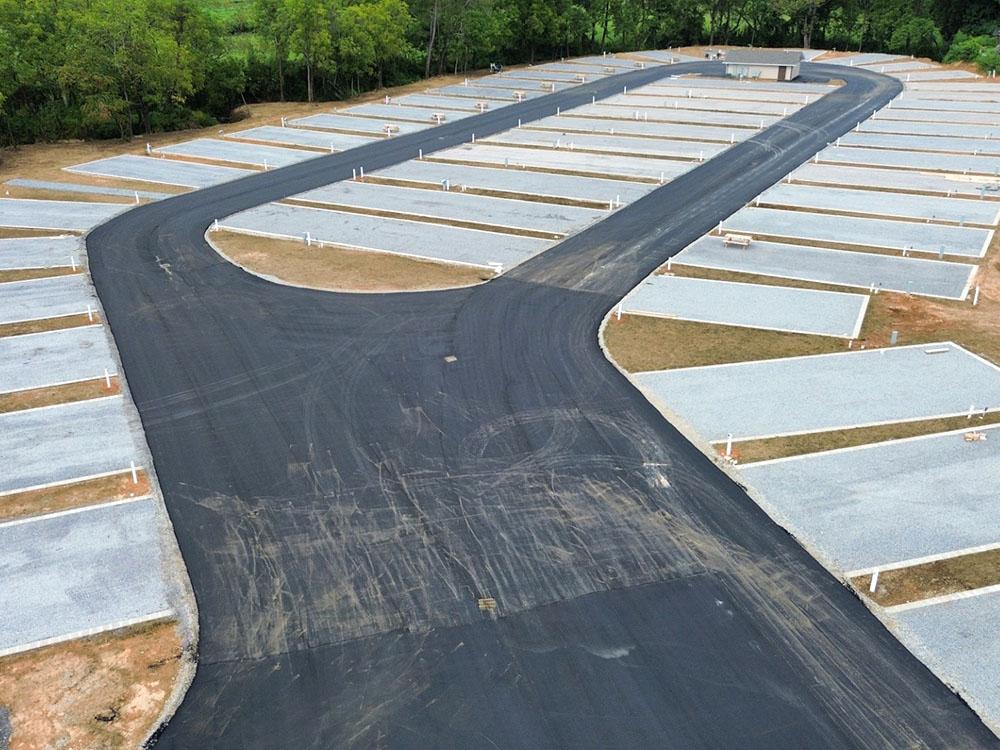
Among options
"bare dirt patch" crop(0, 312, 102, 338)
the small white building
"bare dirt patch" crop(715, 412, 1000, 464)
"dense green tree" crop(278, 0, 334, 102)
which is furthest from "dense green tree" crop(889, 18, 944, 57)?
"bare dirt patch" crop(0, 312, 102, 338)

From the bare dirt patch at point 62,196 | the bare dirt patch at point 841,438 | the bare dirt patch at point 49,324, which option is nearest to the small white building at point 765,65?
the bare dirt patch at point 62,196

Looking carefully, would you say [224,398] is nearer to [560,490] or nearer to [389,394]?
[389,394]

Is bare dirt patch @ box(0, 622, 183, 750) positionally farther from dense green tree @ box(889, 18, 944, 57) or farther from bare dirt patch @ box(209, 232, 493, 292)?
dense green tree @ box(889, 18, 944, 57)

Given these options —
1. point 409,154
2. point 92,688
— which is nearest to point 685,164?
point 409,154

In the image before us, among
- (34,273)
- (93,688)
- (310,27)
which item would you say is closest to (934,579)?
(93,688)

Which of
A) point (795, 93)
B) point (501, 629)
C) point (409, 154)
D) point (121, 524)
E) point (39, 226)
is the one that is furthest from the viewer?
point (795, 93)

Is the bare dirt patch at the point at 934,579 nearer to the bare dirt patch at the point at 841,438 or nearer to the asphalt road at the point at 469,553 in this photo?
the asphalt road at the point at 469,553

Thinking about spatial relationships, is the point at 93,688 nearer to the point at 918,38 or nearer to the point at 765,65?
the point at 765,65
